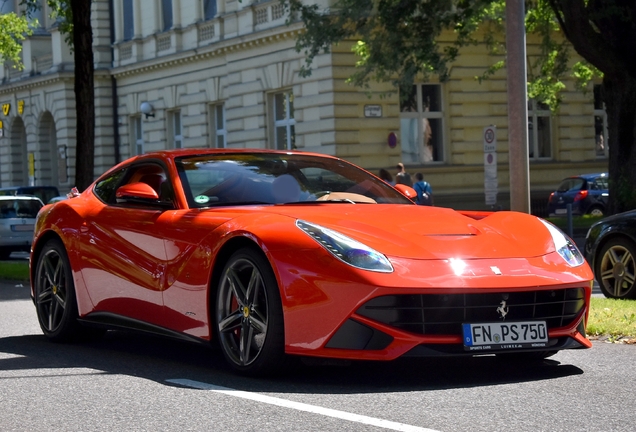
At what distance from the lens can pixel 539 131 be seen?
39500mm

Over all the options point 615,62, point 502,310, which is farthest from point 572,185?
point 502,310

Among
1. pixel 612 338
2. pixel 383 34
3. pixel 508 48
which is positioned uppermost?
pixel 383 34

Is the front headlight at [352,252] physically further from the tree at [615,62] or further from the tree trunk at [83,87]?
the tree at [615,62]

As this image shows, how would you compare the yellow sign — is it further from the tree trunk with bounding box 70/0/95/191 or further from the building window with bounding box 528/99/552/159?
the tree trunk with bounding box 70/0/95/191

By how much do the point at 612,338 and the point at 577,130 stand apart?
103ft

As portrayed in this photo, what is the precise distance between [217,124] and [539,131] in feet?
34.5

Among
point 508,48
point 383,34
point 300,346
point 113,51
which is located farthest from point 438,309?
point 113,51

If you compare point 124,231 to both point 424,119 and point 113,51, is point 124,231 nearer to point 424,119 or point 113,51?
point 424,119

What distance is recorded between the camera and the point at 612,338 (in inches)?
345

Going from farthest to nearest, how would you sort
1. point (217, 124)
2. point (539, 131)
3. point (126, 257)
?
1. point (217, 124)
2. point (539, 131)
3. point (126, 257)

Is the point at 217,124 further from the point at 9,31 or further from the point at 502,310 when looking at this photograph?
the point at 502,310

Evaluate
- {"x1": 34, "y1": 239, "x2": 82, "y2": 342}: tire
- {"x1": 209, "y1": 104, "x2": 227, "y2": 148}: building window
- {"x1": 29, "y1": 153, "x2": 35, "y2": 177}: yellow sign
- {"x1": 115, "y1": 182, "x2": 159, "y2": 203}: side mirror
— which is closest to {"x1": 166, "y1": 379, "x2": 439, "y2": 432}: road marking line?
{"x1": 115, "y1": 182, "x2": 159, "y2": 203}: side mirror

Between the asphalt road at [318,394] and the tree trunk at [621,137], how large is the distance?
50.3ft

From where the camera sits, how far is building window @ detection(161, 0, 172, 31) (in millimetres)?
45062
